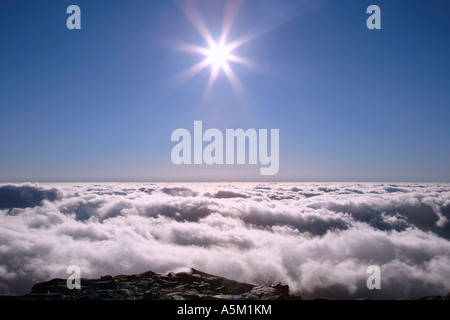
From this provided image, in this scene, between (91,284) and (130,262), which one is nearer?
(91,284)

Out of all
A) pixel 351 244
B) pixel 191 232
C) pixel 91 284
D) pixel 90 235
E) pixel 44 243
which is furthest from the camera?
pixel 191 232

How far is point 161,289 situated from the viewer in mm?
32000

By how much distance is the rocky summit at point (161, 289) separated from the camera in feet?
94.9

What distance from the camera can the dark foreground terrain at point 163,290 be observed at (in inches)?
1135

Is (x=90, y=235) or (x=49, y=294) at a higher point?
(x=49, y=294)

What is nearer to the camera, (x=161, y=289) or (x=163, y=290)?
(x=163, y=290)

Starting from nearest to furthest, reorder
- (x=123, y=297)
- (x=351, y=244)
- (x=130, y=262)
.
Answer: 1. (x=123, y=297)
2. (x=130, y=262)
3. (x=351, y=244)

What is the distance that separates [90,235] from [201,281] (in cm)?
15346

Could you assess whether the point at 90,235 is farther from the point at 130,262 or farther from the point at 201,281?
the point at 201,281

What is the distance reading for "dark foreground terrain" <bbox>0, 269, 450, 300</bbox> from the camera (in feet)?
94.6

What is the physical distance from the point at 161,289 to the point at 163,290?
48 centimetres

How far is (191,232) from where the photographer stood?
189m

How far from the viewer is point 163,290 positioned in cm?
3170
